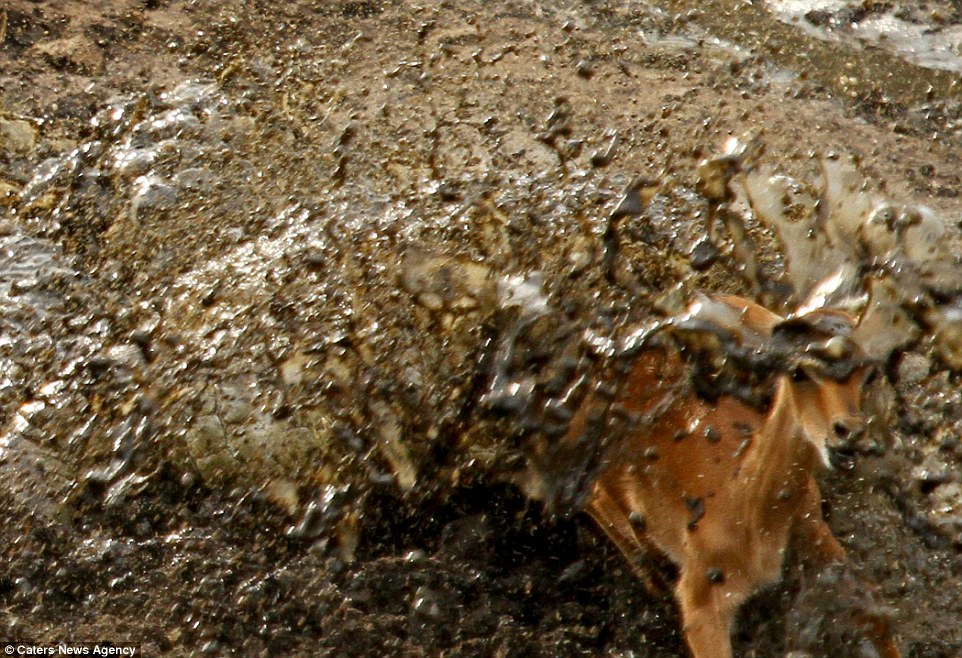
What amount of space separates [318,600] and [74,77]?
1617 millimetres

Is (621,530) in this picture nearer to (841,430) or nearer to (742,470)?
(742,470)

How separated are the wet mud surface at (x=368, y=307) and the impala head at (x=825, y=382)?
8.7 inches

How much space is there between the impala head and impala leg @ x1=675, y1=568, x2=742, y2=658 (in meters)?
0.27

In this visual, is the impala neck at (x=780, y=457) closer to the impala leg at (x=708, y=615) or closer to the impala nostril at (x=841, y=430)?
the impala nostril at (x=841, y=430)

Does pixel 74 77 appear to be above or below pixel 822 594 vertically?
above

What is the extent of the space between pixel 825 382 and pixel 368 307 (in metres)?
0.97

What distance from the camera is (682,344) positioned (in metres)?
1.83

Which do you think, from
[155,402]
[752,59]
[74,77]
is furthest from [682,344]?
[74,77]

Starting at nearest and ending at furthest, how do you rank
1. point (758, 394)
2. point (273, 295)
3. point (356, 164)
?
point (758, 394)
point (273, 295)
point (356, 164)

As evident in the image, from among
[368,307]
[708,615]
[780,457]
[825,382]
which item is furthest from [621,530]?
[368,307]

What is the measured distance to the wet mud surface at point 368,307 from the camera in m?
1.89

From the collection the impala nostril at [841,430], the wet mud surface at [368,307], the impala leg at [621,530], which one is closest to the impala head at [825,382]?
the impala nostril at [841,430]

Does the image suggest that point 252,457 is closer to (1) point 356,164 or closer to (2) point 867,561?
(1) point 356,164

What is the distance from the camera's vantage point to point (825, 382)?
162cm
